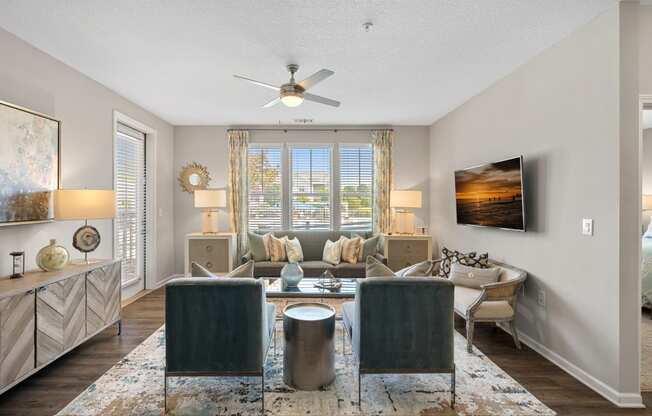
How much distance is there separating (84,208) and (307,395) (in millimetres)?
2546

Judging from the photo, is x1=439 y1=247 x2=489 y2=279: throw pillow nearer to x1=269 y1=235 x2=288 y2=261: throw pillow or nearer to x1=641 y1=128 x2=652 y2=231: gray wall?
x1=269 y1=235 x2=288 y2=261: throw pillow

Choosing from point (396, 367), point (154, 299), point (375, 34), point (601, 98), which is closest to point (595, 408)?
point (396, 367)

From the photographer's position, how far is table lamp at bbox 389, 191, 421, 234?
17.4 ft

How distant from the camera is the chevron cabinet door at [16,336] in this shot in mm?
2174

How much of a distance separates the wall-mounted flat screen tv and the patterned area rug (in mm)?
1443

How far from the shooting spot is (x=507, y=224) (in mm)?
3432

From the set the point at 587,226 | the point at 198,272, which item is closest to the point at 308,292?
the point at 198,272

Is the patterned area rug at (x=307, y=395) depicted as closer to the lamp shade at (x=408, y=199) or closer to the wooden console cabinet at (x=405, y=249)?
→ the wooden console cabinet at (x=405, y=249)

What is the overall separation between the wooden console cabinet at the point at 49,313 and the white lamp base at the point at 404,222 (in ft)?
13.6

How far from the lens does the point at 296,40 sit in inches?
110

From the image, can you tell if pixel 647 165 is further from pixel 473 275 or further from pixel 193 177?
pixel 193 177

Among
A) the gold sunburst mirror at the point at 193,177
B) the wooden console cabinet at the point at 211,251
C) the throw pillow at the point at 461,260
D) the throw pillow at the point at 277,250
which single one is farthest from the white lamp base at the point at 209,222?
the throw pillow at the point at 461,260

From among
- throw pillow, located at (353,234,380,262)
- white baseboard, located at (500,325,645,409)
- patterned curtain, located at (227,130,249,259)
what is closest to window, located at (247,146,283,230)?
patterned curtain, located at (227,130,249,259)

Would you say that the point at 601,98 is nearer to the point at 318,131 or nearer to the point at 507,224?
the point at 507,224
